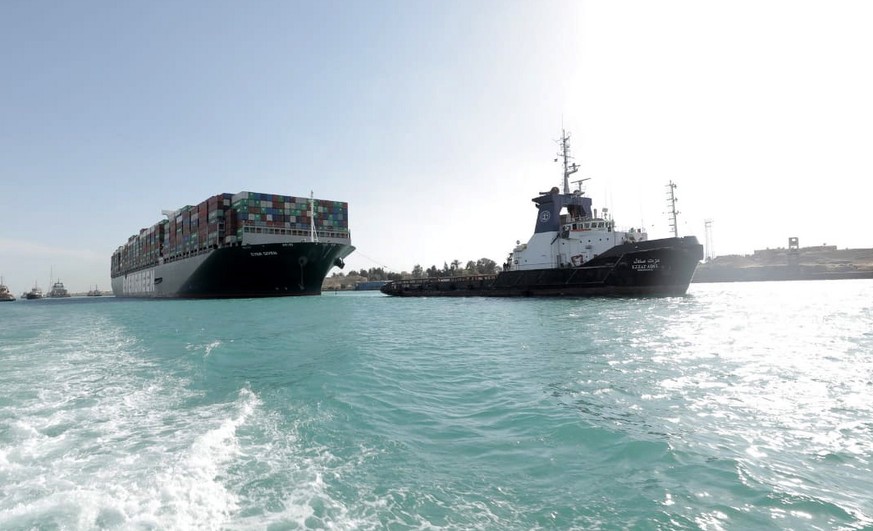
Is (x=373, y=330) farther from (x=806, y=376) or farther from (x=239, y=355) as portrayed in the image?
(x=806, y=376)

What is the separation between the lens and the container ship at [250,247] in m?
49.9

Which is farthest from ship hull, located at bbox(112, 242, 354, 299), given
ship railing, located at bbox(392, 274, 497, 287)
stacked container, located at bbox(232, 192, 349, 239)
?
ship railing, located at bbox(392, 274, 497, 287)

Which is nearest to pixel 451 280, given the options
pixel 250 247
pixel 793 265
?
pixel 250 247

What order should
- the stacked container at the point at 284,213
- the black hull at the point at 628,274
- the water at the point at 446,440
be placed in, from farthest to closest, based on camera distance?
the stacked container at the point at 284,213, the black hull at the point at 628,274, the water at the point at 446,440

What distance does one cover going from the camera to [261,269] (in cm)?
4975

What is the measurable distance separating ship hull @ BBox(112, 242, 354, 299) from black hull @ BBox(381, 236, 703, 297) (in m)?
27.0

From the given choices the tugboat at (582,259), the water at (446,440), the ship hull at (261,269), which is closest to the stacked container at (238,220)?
the ship hull at (261,269)

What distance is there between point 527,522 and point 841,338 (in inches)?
673

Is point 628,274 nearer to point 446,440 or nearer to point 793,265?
point 446,440

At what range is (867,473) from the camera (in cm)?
447

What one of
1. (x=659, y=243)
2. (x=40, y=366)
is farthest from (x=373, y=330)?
(x=659, y=243)

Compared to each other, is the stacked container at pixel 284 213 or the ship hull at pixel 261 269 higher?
the stacked container at pixel 284 213

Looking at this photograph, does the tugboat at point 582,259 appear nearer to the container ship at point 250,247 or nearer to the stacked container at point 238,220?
the container ship at point 250,247

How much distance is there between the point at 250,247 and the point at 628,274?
42.2 m
